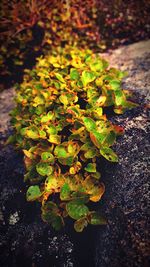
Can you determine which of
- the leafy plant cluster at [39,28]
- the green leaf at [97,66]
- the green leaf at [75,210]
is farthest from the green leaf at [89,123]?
the leafy plant cluster at [39,28]

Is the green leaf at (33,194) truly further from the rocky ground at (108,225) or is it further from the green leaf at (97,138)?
the green leaf at (97,138)

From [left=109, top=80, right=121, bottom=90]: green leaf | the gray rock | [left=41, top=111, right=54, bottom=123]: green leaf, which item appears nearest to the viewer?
the gray rock

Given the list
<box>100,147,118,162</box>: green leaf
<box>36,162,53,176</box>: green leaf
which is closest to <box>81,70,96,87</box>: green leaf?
<box>100,147,118,162</box>: green leaf

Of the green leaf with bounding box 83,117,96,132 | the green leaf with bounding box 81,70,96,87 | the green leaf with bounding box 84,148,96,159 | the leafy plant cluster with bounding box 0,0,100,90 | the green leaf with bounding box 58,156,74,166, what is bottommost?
the green leaf with bounding box 58,156,74,166

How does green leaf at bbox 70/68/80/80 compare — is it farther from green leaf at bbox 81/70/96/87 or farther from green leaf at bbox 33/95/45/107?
green leaf at bbox 33/95/45/107

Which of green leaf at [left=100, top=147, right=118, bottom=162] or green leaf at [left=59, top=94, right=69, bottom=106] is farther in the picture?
green leaf at [left=59, top=94, right=69, bottom=106]

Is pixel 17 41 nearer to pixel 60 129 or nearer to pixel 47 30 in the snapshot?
pixel 47 30

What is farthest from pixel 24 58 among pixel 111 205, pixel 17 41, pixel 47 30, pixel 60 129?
pixel 111 205
